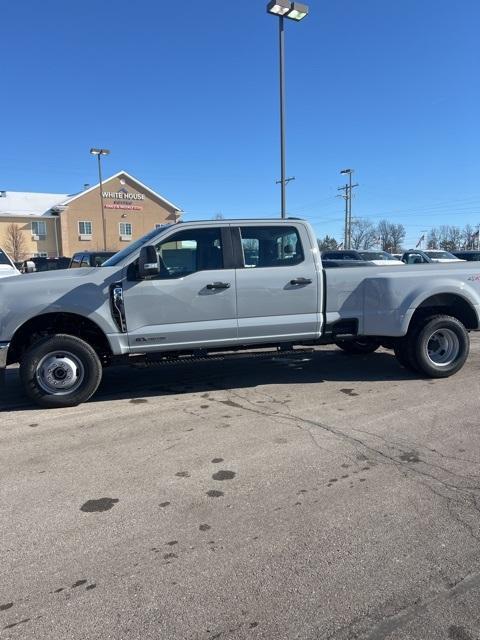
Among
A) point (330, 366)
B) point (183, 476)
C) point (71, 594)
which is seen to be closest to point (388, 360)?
point (330, 366)

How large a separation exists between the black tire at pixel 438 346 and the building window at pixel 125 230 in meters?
59.1

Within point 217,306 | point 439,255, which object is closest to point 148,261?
point 217,306

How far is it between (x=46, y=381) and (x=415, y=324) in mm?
4752

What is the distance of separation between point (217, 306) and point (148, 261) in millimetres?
1004

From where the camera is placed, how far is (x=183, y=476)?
3930 millimetres

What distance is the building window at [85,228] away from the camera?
5931cm

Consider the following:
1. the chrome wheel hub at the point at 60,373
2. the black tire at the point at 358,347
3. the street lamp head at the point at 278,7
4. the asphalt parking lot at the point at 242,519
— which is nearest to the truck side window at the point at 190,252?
the chrome wheel hub at the point at 60,373

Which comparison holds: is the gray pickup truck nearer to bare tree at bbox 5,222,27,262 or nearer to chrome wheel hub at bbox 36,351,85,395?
chrome wheel hub at bbox 36,351,85,395

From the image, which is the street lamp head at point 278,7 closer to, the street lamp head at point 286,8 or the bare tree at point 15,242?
the street lamp head at point 286,8

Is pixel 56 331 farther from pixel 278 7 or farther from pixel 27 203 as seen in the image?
pixel 27 203

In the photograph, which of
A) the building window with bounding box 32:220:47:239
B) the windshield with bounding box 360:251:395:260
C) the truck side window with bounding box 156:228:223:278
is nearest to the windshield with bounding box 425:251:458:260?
the windshield with bounding box 360:251:395:260

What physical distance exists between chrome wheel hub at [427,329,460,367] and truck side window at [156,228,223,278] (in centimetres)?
319

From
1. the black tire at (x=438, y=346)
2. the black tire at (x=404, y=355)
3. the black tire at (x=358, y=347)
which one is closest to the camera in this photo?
the black tire at (x=438, y=346)

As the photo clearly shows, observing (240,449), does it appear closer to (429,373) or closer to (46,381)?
(46,381)
